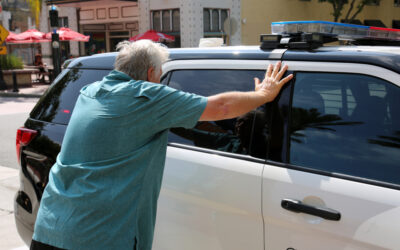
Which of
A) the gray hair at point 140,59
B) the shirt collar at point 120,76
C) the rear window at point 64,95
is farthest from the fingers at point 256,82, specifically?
the rear window at point 64,95

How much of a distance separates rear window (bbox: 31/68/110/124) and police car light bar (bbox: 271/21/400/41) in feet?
4.03

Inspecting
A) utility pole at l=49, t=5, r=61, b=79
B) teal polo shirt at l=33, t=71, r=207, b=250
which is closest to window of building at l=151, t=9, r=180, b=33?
utility pole at l=49, t=5, r=61, b=79

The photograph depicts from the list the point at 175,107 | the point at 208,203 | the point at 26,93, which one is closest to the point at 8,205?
the point at 208,203

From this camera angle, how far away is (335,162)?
6.50 ft

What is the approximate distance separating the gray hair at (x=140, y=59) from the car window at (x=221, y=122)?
0.49 meters

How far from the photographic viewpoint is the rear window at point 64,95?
10.1 ft

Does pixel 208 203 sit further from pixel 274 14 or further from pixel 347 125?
pixel 274 14

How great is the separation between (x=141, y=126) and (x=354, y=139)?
0.96m

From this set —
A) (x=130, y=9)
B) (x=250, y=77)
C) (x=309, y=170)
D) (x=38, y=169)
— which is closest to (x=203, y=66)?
(x=250, y=77)

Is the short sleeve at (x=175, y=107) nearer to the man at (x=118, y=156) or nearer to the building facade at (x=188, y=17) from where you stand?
the man at (x=118, y=156)

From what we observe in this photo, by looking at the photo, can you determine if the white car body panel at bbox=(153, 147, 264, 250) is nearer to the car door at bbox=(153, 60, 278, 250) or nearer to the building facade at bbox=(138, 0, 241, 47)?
the car door at bbox=(153, 60, 278, 250)

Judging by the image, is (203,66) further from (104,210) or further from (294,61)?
(104,210)

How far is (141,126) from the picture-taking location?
197 cm

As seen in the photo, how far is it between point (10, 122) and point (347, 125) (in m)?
10.7
